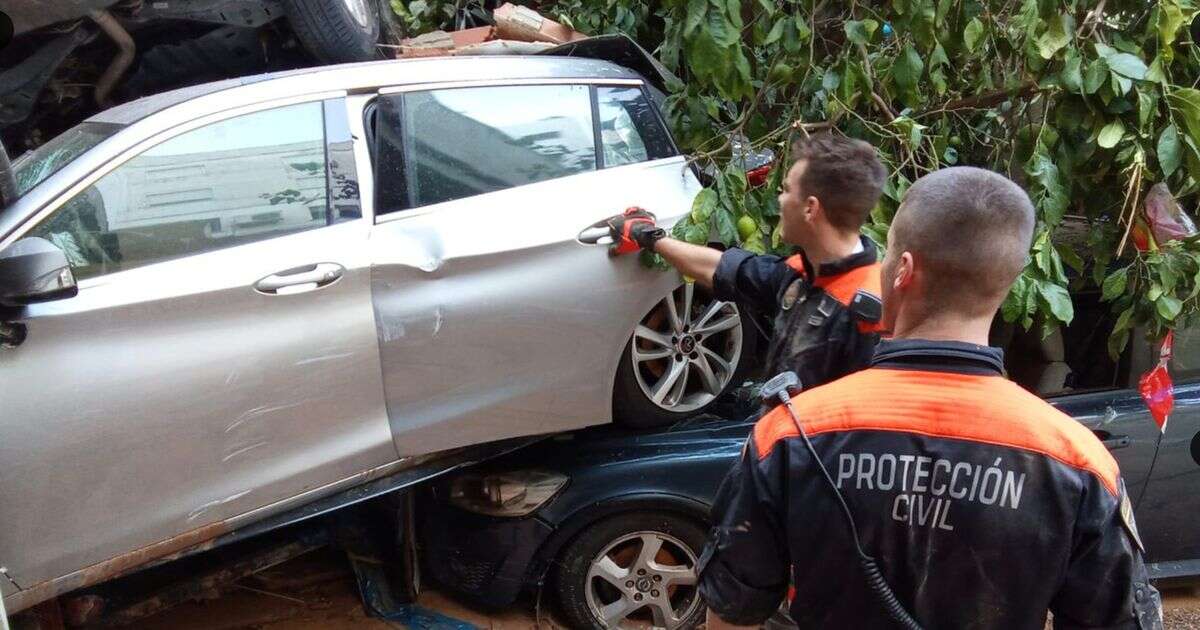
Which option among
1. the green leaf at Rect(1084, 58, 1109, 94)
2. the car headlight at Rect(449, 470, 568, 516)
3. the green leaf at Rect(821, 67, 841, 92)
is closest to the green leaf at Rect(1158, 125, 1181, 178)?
the green leaf at Rect(1084, 58, 1109, 94)

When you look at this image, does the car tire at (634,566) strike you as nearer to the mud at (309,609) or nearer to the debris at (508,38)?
the mud at (309,609)

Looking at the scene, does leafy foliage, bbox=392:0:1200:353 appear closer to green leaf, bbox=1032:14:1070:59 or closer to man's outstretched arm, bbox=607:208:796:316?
green leaf, bbox=1032:14:1070:59

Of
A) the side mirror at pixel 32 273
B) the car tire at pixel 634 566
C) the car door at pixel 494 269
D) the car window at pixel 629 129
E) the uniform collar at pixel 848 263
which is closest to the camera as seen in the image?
the side mirror at pixel 32 273

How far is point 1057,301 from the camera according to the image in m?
3.09

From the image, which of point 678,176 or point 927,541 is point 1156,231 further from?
point 927,541

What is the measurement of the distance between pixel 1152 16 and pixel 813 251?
1.68 meters

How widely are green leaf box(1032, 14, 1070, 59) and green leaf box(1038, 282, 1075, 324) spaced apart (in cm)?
80

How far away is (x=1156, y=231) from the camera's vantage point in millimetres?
3332

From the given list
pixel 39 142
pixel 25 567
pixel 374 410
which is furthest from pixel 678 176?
pixel 39 142

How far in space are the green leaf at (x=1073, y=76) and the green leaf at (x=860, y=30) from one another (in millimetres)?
646

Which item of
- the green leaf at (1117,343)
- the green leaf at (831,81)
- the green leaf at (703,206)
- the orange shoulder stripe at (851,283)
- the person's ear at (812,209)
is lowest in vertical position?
the green leaf at (1117,343)

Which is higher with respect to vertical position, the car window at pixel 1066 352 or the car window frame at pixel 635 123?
the car window frame at pixel 635 123

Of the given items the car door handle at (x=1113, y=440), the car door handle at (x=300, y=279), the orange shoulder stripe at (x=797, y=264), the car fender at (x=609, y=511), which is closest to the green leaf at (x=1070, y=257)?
the car door handle at (x=1113, y=440)

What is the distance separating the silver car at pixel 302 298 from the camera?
95.6 inches
